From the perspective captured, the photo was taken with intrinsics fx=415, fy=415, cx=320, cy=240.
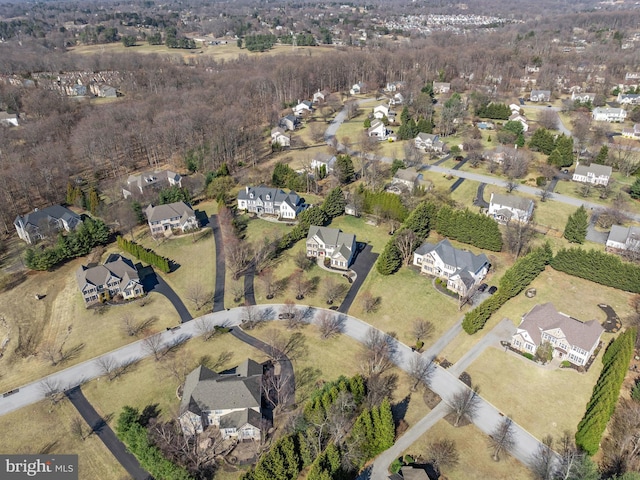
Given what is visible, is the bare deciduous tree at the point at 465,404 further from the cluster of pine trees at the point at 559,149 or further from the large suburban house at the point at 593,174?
the cluster of pine trees at the point at 559,149

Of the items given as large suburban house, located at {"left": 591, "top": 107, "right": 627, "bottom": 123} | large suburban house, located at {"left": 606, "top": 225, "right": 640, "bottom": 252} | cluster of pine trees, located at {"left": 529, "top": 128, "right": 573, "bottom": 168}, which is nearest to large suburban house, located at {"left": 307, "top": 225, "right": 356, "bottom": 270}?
large suburban house, located at {"left": 606, "top": 225, "right": 640, "bottom": 252}

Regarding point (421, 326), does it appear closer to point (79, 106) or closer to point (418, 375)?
point (418, 375)

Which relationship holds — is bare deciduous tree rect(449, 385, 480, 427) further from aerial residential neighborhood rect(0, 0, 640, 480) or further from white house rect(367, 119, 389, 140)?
white house rect(367, 119, 389, 140)

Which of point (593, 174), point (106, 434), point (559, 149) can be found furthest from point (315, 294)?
point (559, 149)

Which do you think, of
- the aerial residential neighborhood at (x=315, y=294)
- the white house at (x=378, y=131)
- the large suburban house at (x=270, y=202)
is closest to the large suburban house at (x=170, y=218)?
the aerial residential neighborhood at (x=315, y=294)

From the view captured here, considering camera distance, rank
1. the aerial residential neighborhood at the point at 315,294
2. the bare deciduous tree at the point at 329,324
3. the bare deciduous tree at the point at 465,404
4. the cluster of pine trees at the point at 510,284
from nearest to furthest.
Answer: the aerial residential neighborhood at the point at 315,294 < the bare deciduous tree at the point at 465,404 < the cluster of pine trees at the point at 510,284 < the bare deciduous tree at the point at 329,324
